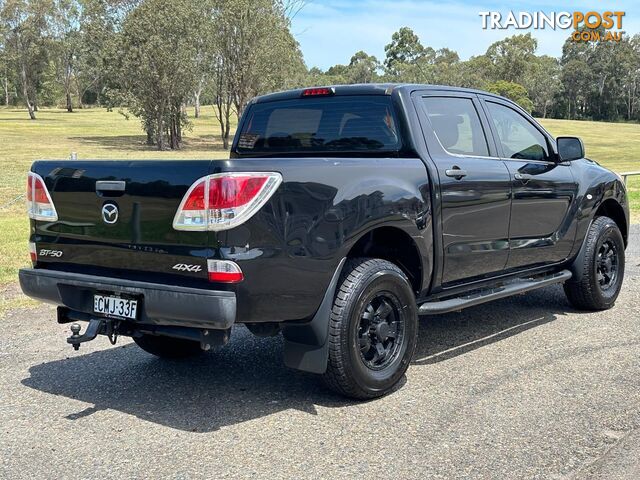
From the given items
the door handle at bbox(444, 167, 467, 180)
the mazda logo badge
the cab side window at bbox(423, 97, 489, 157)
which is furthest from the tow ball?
the cab side window at bbox(423, 97, 489, 157)

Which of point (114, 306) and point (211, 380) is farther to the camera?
point (211, 380)

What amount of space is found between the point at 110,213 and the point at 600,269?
4626mm

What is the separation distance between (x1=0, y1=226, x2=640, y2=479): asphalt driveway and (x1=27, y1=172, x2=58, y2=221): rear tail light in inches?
44.5

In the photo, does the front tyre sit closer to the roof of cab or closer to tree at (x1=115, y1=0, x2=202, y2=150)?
the roof of cab

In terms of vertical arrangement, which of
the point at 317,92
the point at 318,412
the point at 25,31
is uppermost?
the point at 25,31

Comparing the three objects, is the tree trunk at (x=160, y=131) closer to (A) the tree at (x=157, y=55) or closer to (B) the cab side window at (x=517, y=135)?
(A) the tree at (x=157, y=55)

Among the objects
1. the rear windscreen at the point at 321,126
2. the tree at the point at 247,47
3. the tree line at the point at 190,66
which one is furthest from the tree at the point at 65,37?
the rear windscreen at the point at 321,126

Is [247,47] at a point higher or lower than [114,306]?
higher

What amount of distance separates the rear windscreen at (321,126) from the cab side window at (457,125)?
38 cm

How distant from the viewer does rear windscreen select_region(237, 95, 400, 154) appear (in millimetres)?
4977

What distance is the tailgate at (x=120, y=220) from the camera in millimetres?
3768

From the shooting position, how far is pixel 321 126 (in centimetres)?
522

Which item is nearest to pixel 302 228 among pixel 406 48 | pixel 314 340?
pixel 314 340

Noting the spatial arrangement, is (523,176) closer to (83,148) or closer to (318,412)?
(318,412)
